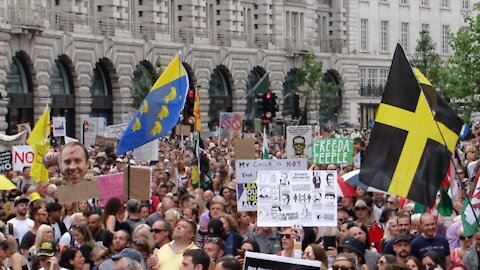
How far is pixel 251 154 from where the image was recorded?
2573 centimetres

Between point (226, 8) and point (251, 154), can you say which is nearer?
point (251, 154)

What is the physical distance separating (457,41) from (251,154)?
117ft

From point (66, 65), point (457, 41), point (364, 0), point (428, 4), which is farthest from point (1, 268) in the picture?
point (428, 4)

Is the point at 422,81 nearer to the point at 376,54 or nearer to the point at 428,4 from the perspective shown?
the point at 376,54

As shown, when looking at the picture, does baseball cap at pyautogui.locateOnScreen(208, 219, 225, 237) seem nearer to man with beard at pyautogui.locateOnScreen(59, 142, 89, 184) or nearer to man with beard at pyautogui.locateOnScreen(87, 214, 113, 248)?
man with beard at pyautogui.locateOnScreen(87, 214, 113, 248)

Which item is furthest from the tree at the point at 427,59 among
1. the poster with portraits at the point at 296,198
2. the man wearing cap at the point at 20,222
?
the poster with portraits at the point at 296,198

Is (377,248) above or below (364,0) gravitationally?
below

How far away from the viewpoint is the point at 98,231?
16.1m

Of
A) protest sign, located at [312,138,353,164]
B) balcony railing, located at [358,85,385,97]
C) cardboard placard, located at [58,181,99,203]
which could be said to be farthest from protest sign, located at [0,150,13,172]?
balcony railing, located at [358,85,385,97]

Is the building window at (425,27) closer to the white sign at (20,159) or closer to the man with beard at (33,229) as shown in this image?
the white sign at (20,159)

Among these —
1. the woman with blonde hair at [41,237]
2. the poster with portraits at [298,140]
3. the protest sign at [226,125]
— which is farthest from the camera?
the protest sign at [226,125]

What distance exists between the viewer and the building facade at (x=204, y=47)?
51.9 metres

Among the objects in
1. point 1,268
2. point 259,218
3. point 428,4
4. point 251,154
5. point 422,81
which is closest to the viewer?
point 1,268

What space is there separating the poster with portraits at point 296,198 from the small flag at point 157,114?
4766mm
